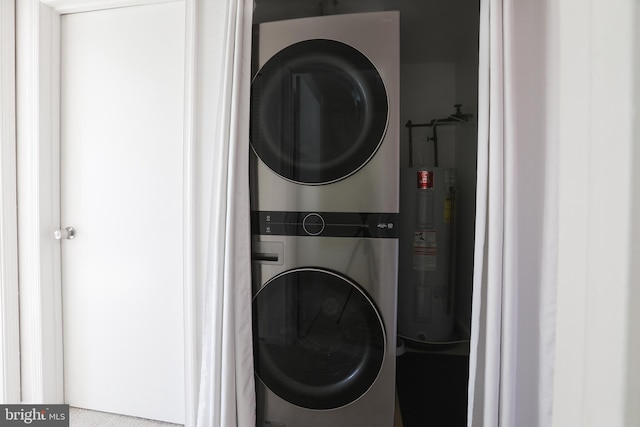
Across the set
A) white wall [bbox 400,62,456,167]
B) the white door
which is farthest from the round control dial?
white wall [bbox 400,62,456,167]

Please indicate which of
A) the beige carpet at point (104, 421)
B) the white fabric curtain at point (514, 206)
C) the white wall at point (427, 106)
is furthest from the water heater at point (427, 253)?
the beige carpet at point (104, 421)

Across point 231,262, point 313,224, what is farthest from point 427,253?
point 231,262

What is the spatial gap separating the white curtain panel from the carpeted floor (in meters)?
0.86

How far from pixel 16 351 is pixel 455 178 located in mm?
2769

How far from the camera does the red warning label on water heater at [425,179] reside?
1.83 m

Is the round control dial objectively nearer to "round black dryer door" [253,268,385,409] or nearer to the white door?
"round black dryer door" [253,268,385,409]

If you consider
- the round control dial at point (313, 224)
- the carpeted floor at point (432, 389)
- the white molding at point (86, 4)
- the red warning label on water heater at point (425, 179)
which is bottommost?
the carpeted floor at point (432, 389)

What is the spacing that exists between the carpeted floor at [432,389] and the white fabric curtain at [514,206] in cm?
50

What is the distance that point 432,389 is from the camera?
160 cm

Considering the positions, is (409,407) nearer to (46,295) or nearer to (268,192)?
(268,192)

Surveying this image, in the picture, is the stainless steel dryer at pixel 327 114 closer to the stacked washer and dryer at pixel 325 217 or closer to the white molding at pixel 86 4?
the stacked washer and dryer at pixel 325 217

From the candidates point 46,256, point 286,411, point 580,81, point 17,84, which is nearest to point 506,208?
point 580,81

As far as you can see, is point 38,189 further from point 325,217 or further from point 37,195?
point 325,217
